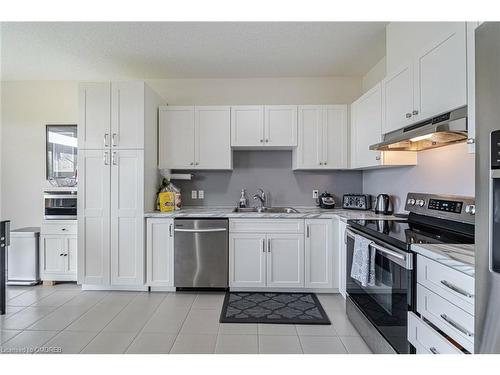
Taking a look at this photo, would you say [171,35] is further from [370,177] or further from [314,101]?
[370,177]

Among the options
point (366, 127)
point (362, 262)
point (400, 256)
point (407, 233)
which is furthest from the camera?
point (366, 127)

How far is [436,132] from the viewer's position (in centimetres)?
154

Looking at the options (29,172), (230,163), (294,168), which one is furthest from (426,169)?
(29,172)

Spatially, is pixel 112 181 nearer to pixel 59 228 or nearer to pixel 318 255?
pixel 59 228

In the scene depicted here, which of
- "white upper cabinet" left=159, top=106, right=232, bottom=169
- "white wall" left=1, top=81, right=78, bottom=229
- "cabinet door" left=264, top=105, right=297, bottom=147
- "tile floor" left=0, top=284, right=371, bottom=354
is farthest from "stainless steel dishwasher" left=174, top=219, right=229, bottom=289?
"white wall" left=1, top=81, right=78, bottom=229

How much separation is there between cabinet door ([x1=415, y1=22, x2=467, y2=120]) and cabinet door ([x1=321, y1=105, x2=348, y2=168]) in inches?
52.5

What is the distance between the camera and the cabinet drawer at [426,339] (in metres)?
1.16

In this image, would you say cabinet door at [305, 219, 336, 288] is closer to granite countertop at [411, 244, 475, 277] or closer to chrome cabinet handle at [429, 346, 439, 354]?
granite countertop at [411, 244, 475, 277]

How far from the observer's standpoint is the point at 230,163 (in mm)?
3229

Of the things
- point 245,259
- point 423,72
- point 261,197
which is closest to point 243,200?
point 261,197

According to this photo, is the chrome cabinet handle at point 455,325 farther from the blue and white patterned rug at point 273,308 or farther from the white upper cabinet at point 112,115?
the white upper cabinet at point 112,115

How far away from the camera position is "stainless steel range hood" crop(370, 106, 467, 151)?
1.44m

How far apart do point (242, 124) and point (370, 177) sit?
5.62 ft

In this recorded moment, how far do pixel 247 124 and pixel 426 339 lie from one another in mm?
2589
